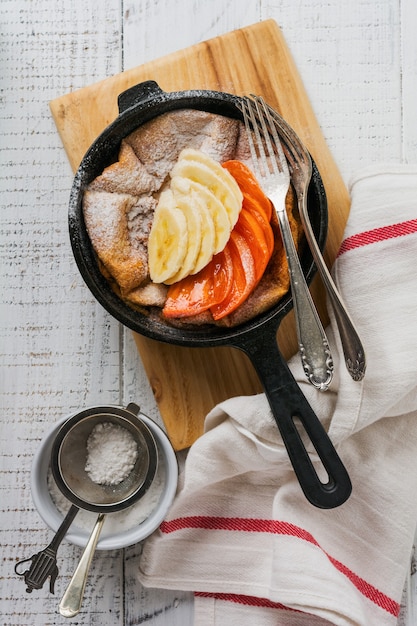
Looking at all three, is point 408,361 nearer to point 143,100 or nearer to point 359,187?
point 359,187

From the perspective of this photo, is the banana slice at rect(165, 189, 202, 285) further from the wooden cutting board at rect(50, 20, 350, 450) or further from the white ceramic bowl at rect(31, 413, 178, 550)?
the white ceramic bowl at rect(31, 413, 178, 550)

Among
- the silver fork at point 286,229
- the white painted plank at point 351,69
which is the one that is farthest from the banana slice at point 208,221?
the white painted plank at point 351,69

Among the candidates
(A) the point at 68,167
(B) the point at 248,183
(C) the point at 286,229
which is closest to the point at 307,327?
(C) the point at 286,229

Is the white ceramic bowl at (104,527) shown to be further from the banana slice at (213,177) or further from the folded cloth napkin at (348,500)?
the banana slice at (213,177)

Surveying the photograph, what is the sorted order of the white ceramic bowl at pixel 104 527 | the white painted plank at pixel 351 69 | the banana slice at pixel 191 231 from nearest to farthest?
1. the banana slice at pixel 191 231
2. the white ceramic bowl at pixel 104 527
3. the white painted plank at pixel 351 69

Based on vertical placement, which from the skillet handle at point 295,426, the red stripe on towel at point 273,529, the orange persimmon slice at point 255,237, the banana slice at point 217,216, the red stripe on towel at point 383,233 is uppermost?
the banana slice at point 217,216

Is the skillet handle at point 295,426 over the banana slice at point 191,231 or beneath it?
beneath

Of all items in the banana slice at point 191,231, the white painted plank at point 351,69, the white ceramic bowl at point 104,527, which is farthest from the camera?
the white painted plank at point 351,69

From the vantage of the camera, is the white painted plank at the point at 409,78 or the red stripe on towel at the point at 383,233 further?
the white painted plank at the point at 409,78
